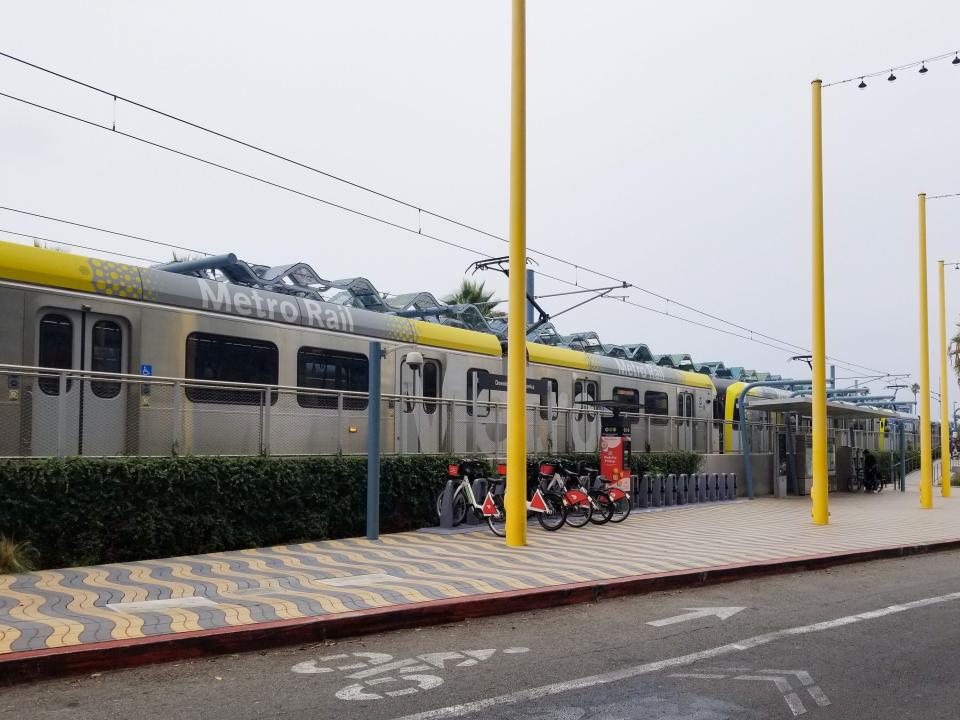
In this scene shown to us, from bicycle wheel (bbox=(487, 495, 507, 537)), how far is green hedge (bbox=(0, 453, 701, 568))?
51.0 inches

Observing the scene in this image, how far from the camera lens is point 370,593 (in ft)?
27.8

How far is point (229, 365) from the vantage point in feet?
43.9

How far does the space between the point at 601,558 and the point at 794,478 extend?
16.4 m

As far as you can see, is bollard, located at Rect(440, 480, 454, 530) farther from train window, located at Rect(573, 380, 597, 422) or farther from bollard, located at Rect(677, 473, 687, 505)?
bollard, located at Rect(677, 473, 687, 505)

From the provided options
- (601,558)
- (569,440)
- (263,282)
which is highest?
(263,282)

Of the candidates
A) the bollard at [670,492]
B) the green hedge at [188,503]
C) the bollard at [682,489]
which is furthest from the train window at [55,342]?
the bollard at [682,489]

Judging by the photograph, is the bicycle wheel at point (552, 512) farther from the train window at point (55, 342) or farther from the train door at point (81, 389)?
the train window at point (55, 342)

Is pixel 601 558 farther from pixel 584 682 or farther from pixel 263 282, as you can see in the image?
pixel 263 282

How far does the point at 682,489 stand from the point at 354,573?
12807 millimetres

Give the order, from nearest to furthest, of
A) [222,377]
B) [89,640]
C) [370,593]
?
[89,640], [370,593], [222,377]

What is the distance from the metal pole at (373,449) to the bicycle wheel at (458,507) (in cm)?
Result: 178

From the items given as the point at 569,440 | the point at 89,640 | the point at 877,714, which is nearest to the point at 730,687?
the point at 877,714

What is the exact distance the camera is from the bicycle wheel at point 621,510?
16.6 m

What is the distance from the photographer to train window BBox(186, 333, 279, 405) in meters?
12.4
